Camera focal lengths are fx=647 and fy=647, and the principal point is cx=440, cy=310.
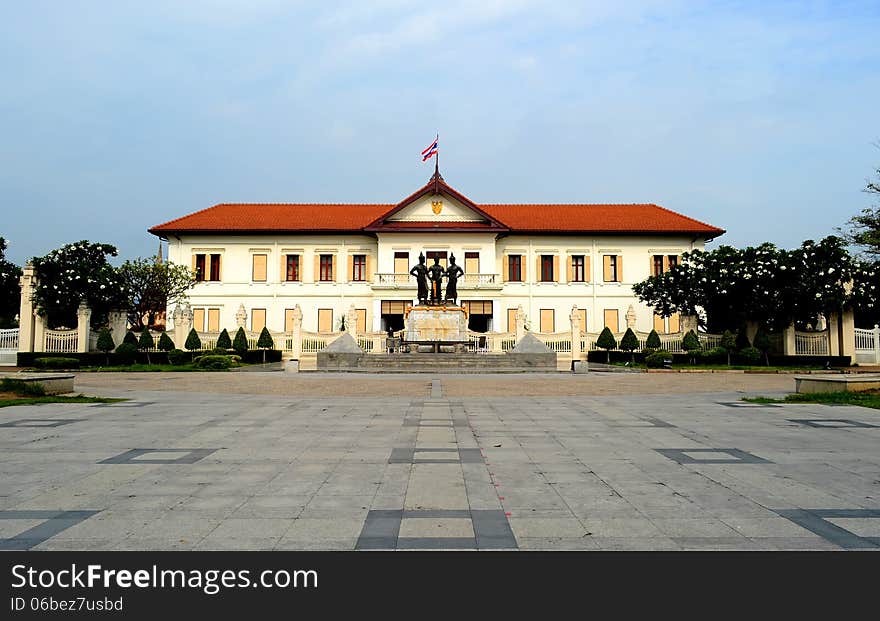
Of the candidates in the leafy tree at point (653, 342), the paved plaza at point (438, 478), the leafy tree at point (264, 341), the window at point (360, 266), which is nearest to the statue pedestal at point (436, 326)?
the leafy tree at point (264, 341)

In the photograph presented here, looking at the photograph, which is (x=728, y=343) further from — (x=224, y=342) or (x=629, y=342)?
(x=224, y=342)

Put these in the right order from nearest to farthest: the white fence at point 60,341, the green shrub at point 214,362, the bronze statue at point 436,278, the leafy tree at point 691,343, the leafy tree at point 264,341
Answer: the green shrub at point 214,362 < the bronze statue at point 436,278 < the leafy tree at point 691,343 < the white fence at point 60,341 < the leafy tree at point 264,341

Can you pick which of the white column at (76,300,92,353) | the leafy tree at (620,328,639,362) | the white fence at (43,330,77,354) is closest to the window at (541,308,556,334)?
the leafy tree at (620,328,639,362)

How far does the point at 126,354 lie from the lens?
30.7 meters

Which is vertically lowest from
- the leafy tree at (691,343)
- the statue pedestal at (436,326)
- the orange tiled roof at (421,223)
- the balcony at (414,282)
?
the leafy tree at (691,343)

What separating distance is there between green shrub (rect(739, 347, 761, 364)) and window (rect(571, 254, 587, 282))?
49.3ft

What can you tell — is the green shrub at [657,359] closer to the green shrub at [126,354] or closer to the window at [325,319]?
the window at [325,319]

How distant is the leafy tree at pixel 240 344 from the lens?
33.8 metres

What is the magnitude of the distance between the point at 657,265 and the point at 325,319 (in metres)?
23.3

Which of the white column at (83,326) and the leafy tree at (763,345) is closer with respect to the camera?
the leafy tree at (763,345)

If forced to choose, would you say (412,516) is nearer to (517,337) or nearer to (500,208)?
(517,337)

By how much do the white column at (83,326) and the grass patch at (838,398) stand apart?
1273 inches

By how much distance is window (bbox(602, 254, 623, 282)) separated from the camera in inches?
1768
